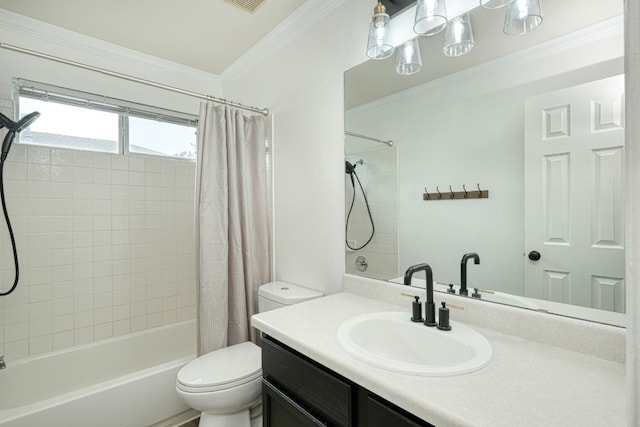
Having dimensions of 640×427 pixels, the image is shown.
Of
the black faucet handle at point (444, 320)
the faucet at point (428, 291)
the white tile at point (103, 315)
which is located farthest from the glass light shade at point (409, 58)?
the white tile at point (103, 315)

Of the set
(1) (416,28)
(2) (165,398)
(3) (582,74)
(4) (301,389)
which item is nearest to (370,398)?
(4) (301,389)

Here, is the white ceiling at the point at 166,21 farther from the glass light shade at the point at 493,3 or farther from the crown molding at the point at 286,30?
the glass light shade at the point at 493,3

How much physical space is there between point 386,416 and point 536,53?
122cm

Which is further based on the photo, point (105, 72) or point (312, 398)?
point (105, 72)

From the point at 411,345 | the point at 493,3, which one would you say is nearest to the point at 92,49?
the point at 493,3

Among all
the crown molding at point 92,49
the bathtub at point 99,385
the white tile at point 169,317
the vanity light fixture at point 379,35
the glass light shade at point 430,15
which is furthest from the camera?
the white tile at point 169,317

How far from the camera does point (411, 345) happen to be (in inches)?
42.5

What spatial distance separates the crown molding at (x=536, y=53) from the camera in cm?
87

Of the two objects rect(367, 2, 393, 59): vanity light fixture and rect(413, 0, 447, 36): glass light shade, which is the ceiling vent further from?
rect(413, 0, 447, 36): glass light shade

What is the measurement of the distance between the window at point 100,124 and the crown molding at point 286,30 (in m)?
0.65

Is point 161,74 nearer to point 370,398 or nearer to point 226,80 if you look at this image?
point 226,80

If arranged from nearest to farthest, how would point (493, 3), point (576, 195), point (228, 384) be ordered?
1. point (576, 195)
2. point (493, 3)
3. point (228, 384)

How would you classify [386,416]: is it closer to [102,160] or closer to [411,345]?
[411,345]

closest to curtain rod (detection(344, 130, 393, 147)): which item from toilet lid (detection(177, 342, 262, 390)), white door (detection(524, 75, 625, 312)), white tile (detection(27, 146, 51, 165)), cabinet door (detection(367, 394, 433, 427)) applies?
white door (detection(524, 75, 625, 312))
